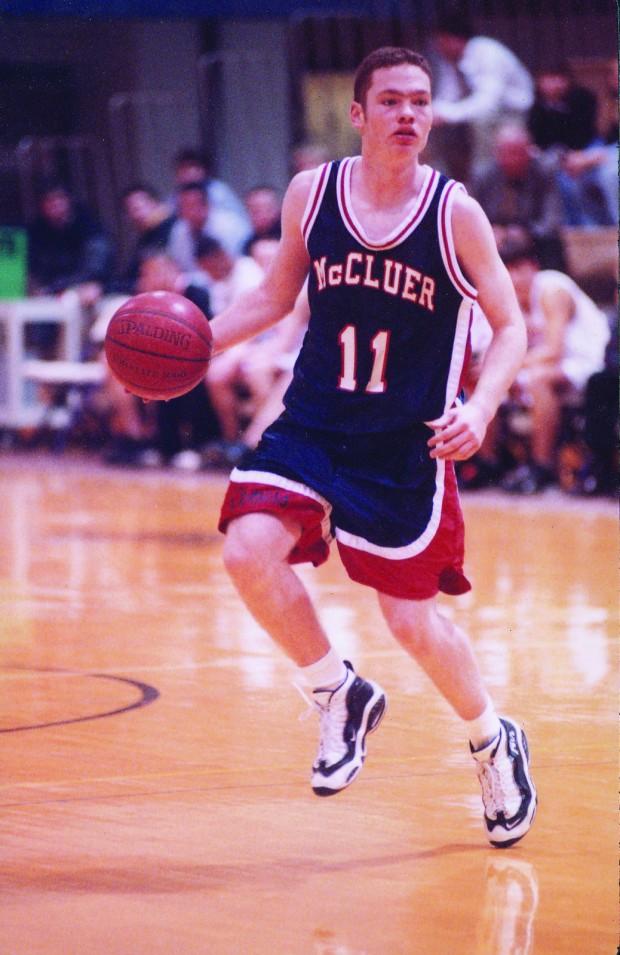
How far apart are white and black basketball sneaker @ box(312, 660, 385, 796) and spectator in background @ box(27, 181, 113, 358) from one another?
40.3 feet

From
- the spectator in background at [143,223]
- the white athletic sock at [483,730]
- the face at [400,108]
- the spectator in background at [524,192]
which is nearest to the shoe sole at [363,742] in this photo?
the white athletic sock at [483,730]

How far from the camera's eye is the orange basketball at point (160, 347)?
4961 mm

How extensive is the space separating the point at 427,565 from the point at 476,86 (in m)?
10.0

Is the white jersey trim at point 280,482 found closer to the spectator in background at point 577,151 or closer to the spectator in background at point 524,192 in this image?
the spectator in background at point 524,192

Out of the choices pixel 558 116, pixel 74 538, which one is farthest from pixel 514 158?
pixel 74 538

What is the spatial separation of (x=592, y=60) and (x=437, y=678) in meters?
12.2

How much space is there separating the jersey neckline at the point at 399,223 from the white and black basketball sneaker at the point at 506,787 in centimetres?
117

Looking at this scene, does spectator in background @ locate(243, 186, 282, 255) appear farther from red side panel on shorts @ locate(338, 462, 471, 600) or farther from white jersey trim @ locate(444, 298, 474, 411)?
red side panel on shorts @ locate(338, 462, 471, 600)

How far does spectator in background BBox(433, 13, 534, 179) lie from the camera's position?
13938 millimetres

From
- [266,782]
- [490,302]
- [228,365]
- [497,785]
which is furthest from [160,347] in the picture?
[228,365]

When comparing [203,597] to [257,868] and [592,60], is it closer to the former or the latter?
[257,868]

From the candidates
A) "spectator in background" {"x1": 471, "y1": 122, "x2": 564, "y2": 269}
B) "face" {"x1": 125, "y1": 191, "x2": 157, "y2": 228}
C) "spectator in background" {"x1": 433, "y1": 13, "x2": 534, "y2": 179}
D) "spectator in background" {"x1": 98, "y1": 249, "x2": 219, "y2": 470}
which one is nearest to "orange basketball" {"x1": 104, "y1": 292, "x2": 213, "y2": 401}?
"spectator in background" {"x1": 471, "y1": 122, "x2": 564, "y2": 269}

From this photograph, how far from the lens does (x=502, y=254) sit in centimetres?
1212

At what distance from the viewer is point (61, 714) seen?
6023 millimetres
